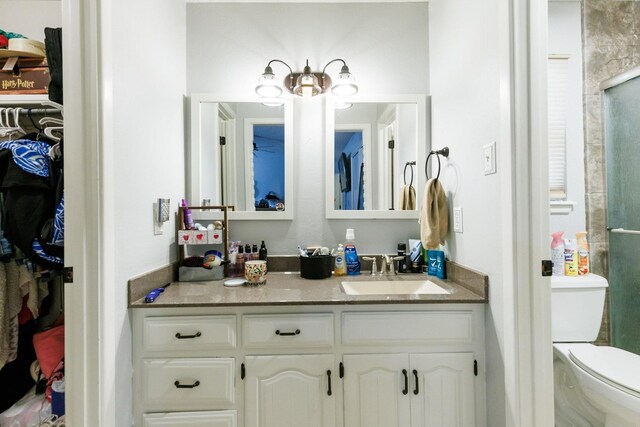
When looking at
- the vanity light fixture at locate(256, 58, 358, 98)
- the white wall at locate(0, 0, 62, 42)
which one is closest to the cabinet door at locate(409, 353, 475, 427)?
the vanity light fixture at locate(256, 58, 358, 98)

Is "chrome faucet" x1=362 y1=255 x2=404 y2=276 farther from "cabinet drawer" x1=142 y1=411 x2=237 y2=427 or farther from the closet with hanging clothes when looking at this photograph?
the closet with hanging clothes

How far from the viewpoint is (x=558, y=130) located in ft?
5.45

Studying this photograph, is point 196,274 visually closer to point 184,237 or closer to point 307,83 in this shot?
point 184,237

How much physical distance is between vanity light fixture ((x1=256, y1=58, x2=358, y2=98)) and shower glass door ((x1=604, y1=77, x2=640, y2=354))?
1.51 metres

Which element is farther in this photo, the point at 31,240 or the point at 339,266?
the point at 339,266

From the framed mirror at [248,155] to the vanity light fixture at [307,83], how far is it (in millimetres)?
84

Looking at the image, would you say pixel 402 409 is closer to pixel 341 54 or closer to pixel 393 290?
pixel 393 290

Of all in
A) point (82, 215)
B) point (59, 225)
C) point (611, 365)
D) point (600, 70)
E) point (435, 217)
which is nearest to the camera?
point (82, 215)

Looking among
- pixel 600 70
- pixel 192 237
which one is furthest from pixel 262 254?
pixel 600 70

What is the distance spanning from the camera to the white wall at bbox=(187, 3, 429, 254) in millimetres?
1769

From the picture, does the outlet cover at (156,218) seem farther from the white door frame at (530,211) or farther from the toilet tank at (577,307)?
the toilet tank at (577,307)

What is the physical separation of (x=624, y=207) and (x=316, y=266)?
5.86 feet

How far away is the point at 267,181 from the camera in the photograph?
1766mm

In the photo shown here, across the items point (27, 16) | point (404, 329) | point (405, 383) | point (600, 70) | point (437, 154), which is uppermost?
point (27, 16)
